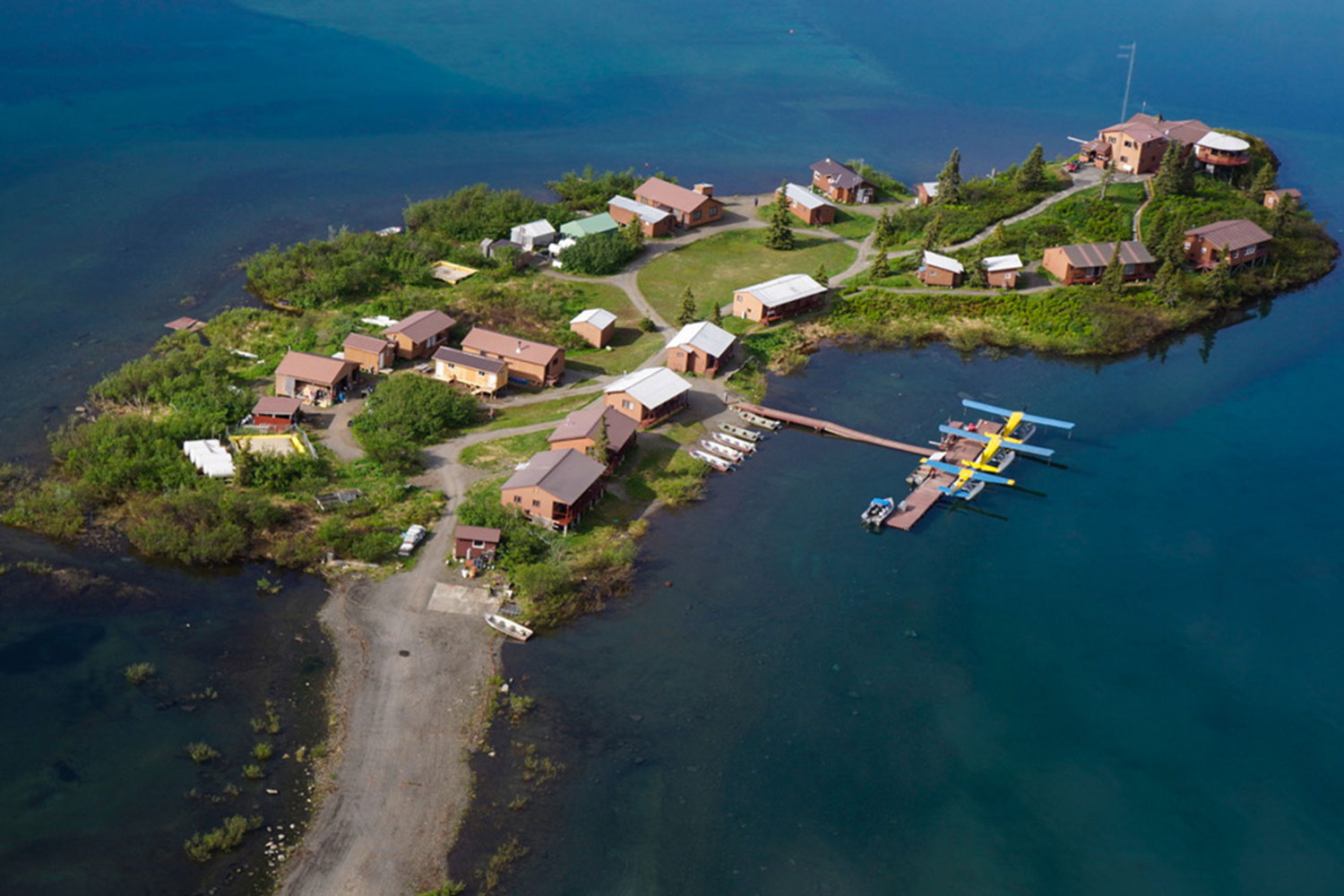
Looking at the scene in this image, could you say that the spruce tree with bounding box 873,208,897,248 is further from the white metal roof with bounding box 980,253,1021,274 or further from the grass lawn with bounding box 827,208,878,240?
the white metal roof with bounding box 980,253,1021,274

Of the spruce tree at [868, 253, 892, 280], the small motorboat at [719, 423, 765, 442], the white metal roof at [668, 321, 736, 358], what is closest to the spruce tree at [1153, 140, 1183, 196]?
the spruce tree at [868, 253, 892, 280]

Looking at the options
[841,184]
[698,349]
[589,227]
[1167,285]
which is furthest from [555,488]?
[841,184]

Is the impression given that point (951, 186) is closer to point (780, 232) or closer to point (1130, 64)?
point (780, 232)

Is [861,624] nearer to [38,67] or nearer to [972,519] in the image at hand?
[972,519]

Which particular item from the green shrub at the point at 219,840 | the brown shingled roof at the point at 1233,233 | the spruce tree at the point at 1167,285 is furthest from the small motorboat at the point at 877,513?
the brown shingled roof at the point at 1233,233

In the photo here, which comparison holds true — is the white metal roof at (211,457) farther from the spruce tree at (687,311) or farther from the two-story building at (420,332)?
the spruce tree at (687,311)
